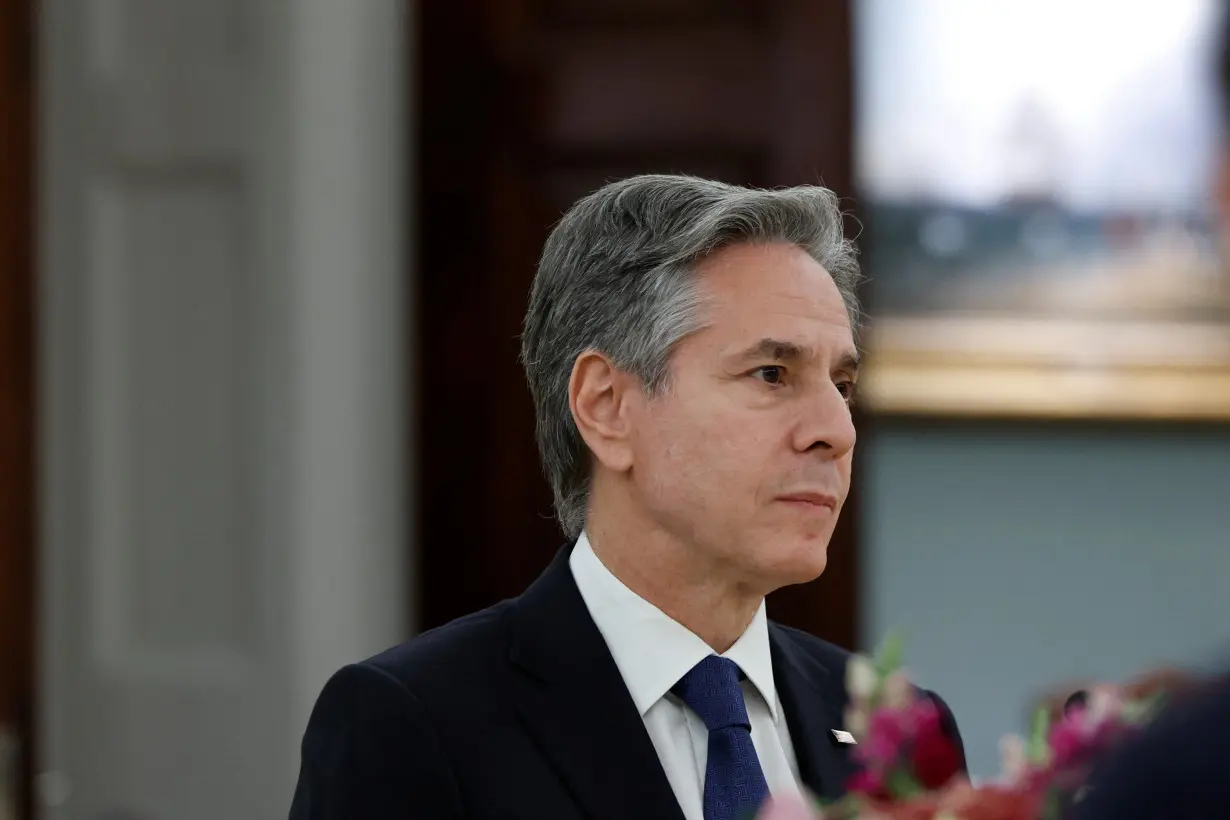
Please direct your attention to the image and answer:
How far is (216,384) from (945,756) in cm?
253

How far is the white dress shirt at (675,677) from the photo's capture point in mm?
1488

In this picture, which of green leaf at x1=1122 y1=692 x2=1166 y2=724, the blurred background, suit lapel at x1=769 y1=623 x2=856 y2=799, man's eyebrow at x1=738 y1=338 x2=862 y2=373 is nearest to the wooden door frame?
the blurred background

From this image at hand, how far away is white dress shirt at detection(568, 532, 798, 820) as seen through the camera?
1488 mm

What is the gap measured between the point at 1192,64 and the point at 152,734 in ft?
8.10

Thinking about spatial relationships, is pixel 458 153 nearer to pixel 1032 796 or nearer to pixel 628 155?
pixel 628 155

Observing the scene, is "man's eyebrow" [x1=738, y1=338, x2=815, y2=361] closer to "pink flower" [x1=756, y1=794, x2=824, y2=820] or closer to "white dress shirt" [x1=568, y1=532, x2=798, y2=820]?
"white dress shirt" [x1=568, y1=532, x2=798, y2=820]

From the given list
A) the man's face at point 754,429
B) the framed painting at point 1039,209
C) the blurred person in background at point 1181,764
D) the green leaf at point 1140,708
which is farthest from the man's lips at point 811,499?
the framed painting at point 1039,209

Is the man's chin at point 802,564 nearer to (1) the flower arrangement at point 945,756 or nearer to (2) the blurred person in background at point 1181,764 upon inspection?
(1) the flower arrangement at point 945,756

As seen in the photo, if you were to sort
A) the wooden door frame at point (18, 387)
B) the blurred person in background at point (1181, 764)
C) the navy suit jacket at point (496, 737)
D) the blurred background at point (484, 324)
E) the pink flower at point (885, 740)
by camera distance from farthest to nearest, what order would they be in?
the blurred background at point (484, 324)
the wooden door frame at point (18, 387)
the navy suit jacket at point (496, 737)
the pink flower at point (885, 740)
the blurred person in background at point (1181, 764)

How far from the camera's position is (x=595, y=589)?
1591mm

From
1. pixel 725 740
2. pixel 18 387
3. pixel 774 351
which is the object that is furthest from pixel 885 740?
pixel 18 387

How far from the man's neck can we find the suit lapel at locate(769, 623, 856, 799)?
0.09 metres

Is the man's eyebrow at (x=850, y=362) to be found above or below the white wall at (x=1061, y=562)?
above

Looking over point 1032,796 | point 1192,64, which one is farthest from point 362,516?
point 1032,796
